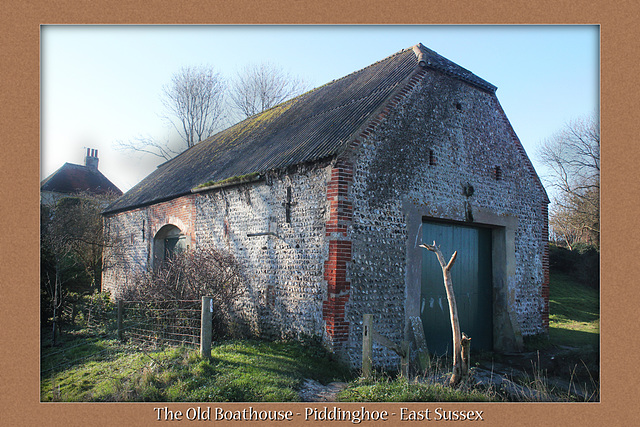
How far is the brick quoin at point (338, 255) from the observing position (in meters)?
7.62

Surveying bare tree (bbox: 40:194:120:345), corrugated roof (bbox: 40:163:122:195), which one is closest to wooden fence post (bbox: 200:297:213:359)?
bare tree (bbox: 40:194:120:345)

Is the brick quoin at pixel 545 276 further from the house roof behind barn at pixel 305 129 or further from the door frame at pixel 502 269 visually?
the house roof behind barn at pixel 305 129

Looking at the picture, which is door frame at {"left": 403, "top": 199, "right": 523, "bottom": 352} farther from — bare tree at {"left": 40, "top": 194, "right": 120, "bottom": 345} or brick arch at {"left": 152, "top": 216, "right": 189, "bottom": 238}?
bare tree at {"left": 40, "top": 194, "right": 120, "bottom": 345}

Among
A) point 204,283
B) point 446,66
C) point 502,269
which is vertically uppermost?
point 446,66

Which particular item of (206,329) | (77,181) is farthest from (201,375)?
(77,181)

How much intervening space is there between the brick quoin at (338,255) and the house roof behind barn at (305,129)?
→ 0.51m

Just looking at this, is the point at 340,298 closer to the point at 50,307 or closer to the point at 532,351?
the point at 532,351

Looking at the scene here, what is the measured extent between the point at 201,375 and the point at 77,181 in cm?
2675

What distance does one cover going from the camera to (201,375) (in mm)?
6520

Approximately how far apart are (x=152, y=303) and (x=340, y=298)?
4.24 m

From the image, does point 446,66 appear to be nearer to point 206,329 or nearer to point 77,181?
point 206,329

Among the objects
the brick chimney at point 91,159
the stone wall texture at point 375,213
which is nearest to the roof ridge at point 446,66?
the stone wall texture at point 375,213

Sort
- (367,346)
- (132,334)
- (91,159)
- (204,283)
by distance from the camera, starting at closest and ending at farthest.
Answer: (367,346)
(204,283)
(132,334)
(91,159)

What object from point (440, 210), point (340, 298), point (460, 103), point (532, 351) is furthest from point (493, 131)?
point (340, 298)
